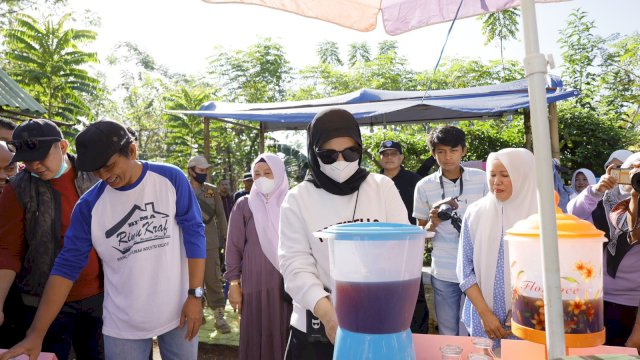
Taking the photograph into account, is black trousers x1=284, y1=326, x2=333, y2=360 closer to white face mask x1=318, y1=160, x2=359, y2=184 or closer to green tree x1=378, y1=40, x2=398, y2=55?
white face mask x1=318, y1=160, x2=359, y2=184

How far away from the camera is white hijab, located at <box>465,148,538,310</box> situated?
6.48ft

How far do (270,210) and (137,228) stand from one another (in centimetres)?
126

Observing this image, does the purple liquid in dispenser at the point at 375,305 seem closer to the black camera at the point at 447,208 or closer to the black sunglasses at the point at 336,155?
the black sunglasses at the point at 336,155

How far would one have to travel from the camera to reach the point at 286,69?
60.3ft

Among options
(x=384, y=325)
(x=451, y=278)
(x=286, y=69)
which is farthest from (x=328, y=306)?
(x=286, y=69)

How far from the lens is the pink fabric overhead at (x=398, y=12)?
2088mm

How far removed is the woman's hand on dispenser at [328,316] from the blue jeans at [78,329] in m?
1.55

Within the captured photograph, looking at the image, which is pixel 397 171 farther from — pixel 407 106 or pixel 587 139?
pixel 587 139

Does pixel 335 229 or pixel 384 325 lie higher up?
pixel 335 229

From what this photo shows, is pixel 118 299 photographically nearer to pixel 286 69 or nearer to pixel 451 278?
pixel 451 278

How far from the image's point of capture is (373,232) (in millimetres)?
969

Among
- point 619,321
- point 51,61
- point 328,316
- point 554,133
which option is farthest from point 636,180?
point 51,61

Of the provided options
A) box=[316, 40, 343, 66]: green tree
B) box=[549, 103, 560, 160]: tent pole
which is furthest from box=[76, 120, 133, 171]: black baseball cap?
box=[316, 40, 343, 66]: green tree

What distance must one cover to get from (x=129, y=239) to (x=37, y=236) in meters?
0.65
